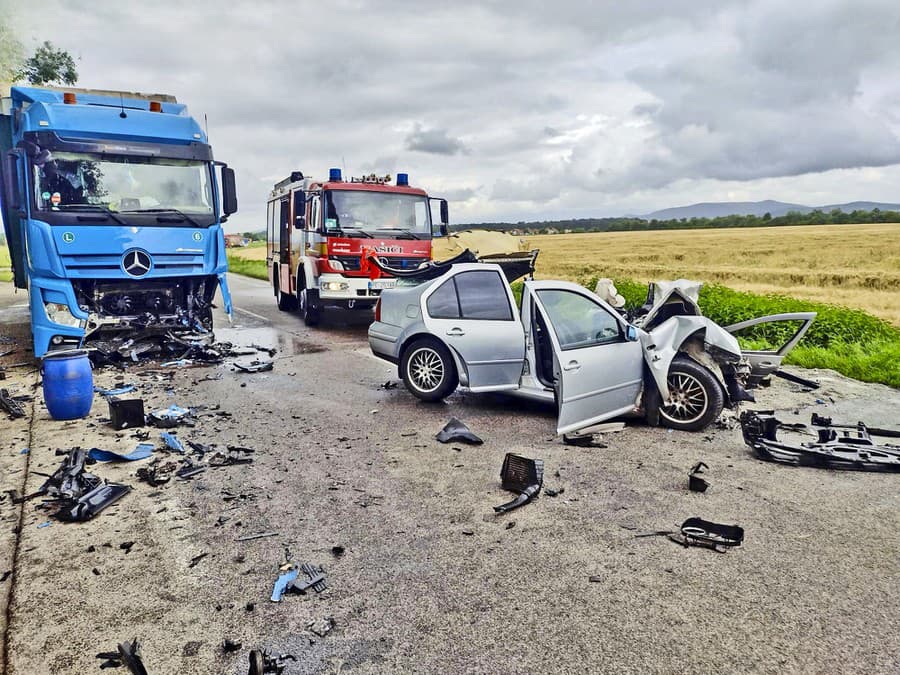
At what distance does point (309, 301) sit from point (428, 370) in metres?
6.70

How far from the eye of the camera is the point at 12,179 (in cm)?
859

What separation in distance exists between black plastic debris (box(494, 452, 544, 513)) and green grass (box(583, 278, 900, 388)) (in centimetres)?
538

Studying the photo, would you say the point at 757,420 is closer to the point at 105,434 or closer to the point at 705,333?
the point at 705,333

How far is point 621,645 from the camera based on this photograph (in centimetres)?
307

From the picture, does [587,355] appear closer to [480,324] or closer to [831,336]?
[480,324]

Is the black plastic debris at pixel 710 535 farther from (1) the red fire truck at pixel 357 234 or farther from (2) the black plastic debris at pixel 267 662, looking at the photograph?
(1) the red fire truck at pixel 357 234

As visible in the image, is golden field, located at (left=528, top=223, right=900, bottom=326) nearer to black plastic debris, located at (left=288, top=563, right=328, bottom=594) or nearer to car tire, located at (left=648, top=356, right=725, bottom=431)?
car tire, located at (left=648, top=356, right=725, bottom=431)

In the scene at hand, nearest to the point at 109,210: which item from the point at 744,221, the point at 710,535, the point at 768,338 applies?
the point at 710,535

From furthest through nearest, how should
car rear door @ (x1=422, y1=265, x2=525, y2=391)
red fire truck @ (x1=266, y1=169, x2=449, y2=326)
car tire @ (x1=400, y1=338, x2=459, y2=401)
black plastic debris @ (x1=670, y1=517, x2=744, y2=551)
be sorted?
red fire truck @ (x1=266, y1=169, x2=449, y2=326)
car tire @ (x1=400, y1=338, x2=459, y2=401)
car rear door @ (x1=422, y1=265, x2=525, y2=391)
black plastic debris @ (x1=670, y1=517, x2=744, y2=551)

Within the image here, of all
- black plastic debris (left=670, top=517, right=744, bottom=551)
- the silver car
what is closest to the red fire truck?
the silver car

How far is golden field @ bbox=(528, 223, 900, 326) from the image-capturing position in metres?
23.4

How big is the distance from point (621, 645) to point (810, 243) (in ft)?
140

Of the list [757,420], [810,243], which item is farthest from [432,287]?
[810,243]

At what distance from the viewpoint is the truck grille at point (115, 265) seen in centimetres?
885
